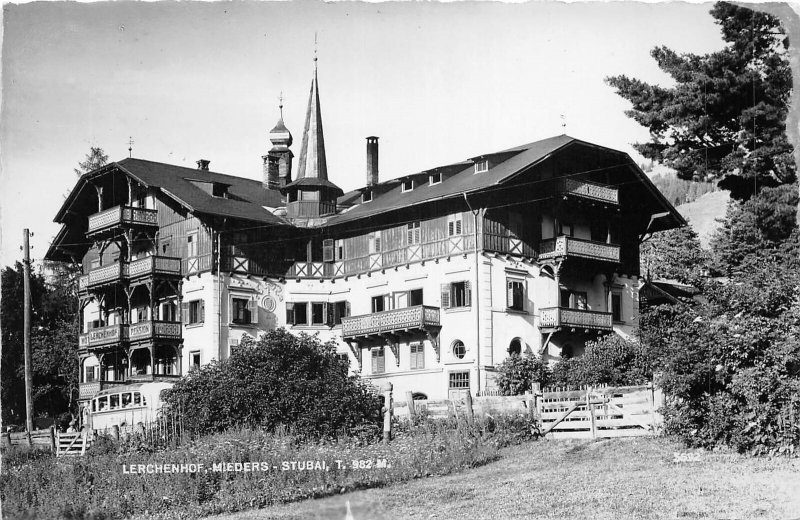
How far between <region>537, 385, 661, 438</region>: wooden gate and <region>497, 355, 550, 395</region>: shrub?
35.7ft

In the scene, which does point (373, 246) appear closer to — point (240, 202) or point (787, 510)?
point (240, 202)

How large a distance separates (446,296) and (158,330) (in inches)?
588

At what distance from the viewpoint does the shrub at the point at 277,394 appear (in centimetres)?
3484

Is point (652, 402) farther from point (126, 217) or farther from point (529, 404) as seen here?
point (126, 217)

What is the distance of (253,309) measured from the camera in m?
54.4

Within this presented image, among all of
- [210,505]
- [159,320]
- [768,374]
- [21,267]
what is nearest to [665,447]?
[768,374]

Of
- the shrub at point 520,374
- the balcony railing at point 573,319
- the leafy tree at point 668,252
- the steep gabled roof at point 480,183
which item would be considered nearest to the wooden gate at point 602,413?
the shrub at point 520,374

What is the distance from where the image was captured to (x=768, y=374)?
83.3 ft

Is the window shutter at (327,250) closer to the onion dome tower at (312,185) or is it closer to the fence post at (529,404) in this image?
the onion dome tower at (312,185)

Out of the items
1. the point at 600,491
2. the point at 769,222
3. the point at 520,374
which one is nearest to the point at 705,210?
the point at 520,374

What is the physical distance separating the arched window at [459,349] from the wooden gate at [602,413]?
1526 centimetres

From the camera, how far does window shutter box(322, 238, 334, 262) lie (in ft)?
185

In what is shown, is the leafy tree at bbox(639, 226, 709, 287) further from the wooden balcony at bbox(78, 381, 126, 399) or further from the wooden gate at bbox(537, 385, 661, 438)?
the wooden gate at bbox(537, 385, 661, 438)

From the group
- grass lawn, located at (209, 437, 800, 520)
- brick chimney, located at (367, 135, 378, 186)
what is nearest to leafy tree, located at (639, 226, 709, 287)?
brick chimney, located at (367, 135, 378, 186)
